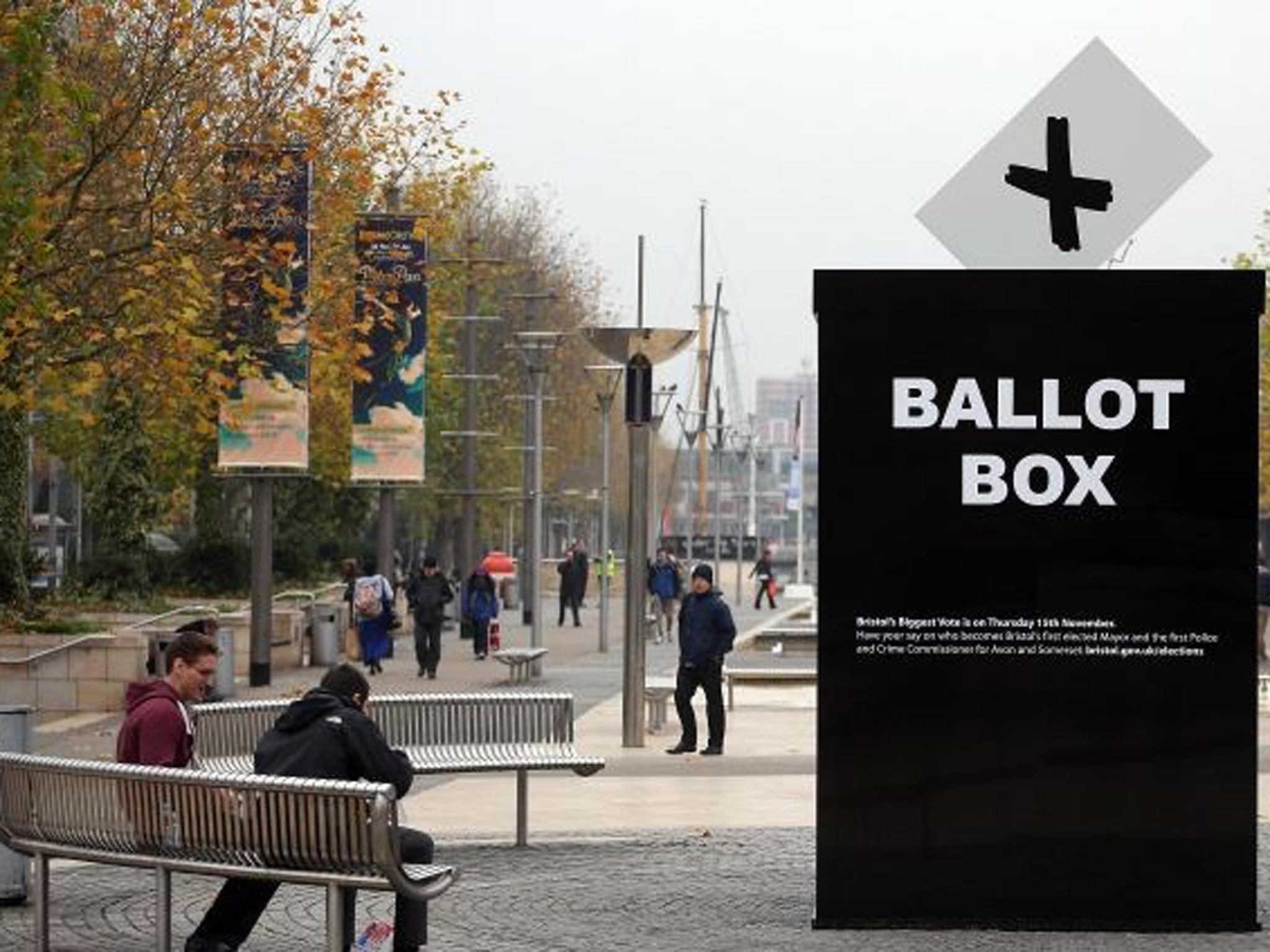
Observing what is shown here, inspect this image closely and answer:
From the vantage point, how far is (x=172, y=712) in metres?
13.1

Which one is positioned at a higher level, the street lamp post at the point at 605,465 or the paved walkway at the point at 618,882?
the street lamp post at the point at 605,465

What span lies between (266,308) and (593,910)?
1899 centimetres

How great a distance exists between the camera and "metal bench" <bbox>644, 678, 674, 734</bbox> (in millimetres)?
28453

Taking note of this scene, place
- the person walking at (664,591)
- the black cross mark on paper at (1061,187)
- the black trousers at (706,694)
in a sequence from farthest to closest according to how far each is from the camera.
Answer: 1. the person walking at (664,591)
2. the black trousers at (706,694)
3. the black cross mark on paper at (1061,187)

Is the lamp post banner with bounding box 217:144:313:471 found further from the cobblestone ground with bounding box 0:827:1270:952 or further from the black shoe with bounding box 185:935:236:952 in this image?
the black shoe with bounding box 185:935:236:952

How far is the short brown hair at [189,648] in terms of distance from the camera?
42.7 feet

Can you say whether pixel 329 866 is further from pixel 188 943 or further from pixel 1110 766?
pixel 1110 766

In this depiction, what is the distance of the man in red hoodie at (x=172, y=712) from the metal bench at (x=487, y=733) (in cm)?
429

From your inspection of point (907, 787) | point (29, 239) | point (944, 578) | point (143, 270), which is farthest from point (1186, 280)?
point (143, 270)

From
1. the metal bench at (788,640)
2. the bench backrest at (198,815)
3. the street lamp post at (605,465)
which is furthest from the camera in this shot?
the metal bench at (788,640)

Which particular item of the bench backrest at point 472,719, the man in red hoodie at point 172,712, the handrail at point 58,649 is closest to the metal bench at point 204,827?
the man in red hoodie at point 172,712

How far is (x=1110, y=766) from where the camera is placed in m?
13.2

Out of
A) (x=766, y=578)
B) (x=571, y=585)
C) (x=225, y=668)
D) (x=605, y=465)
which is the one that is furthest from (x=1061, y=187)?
(x=766, y=578)

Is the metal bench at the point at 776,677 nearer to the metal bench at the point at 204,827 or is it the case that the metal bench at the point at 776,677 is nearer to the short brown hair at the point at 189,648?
the short brown hair at the point at 189,648
